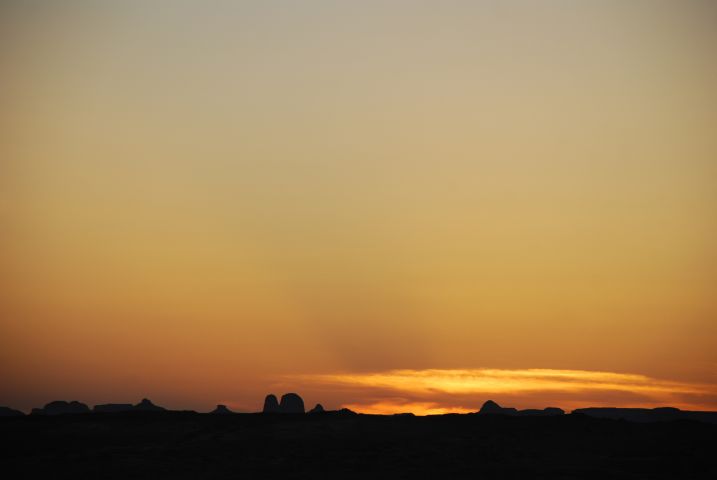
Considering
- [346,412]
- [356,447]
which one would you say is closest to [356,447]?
[356,447]

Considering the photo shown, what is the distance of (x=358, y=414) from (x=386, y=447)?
7.60 m

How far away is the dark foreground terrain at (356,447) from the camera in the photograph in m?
49.1

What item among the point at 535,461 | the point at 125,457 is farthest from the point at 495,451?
the point at 125,457

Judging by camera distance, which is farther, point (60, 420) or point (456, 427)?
point (60, 420)

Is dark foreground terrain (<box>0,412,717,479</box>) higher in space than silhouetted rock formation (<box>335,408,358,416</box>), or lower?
lower

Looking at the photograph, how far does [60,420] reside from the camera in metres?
63.2

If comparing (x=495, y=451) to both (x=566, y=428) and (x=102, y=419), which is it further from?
(x=102, y=419)

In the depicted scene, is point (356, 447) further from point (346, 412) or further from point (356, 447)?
point (346, 412)

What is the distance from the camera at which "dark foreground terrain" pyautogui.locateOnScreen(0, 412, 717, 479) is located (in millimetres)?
49125

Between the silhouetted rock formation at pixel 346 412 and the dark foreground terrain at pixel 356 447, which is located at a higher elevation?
the silhouetted rock formation at pixel 346 412

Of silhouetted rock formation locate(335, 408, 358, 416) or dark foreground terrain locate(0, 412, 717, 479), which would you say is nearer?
dark foreground terrain locate(0, 412, 717, 479)

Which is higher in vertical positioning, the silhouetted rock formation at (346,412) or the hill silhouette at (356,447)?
the silhouetted rock formation at (346,412)

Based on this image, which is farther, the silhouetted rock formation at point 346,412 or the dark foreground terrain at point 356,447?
the silhouetted rock formation at point 346,412

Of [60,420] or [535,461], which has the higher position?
[60,420]
